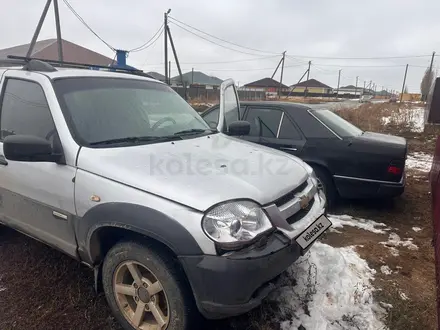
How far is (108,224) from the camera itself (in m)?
2.02

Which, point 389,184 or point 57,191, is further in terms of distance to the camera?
point 389,184

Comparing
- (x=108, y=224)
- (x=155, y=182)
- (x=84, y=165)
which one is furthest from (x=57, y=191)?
(x=155, y=182)

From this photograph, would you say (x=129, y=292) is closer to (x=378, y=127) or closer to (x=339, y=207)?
(x=339, y=207)

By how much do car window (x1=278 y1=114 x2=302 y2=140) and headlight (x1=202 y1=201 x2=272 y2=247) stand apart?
10.0 feet

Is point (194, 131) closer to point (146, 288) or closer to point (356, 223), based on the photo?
point (146, 288)

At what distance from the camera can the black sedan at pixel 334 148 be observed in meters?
4.21

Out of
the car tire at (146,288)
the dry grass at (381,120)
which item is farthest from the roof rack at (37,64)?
the dry grass at (381,120)

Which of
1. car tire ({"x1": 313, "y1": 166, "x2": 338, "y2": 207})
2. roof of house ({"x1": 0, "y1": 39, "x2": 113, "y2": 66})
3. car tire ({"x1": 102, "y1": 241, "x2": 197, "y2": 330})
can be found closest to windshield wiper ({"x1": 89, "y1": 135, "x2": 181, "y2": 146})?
car tire ({"x1": 102, "y1": 241, "x2": 197, "y2": 330})

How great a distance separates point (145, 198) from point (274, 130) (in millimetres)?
3357

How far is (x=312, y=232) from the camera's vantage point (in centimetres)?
227

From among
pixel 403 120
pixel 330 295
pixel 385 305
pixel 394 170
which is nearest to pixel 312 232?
pixel 330 295

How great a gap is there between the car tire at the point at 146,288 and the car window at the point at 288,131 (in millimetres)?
3281

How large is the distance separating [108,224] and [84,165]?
1.52 feet

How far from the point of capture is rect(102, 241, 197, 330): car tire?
6.23 ft
